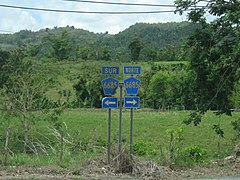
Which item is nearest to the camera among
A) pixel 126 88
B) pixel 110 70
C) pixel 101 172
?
pixel 101 172

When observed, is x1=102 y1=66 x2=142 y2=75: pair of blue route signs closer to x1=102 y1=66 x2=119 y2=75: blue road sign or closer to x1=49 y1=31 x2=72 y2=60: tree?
x1=102 y1=66 x2=119 y2=75: blue road sign

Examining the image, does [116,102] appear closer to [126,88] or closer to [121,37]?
[126,88]

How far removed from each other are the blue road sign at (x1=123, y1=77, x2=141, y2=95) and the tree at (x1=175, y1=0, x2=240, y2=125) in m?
4.53

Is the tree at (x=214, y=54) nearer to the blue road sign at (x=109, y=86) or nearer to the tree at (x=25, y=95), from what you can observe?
the blue road sign at (x=109, y=86)

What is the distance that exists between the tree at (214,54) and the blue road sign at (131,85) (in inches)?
178

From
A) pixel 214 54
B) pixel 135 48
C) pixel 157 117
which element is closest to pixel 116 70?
pixel 214 54

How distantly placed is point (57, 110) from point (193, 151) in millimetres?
8310

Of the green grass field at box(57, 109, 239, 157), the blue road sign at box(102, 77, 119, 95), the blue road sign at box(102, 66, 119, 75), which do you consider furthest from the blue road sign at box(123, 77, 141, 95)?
the green grass field at box(57, 109, 239, 157)

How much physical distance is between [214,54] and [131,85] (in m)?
6.30

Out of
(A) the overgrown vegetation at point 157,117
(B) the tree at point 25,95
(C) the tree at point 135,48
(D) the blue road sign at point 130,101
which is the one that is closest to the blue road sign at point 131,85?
(D) the blue road sign at point 130,101

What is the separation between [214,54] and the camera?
15.3 meters

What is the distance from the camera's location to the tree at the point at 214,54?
13909 mm

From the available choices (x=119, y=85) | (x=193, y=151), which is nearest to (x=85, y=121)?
(x=193, y=151)

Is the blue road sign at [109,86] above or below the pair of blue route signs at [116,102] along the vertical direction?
above
